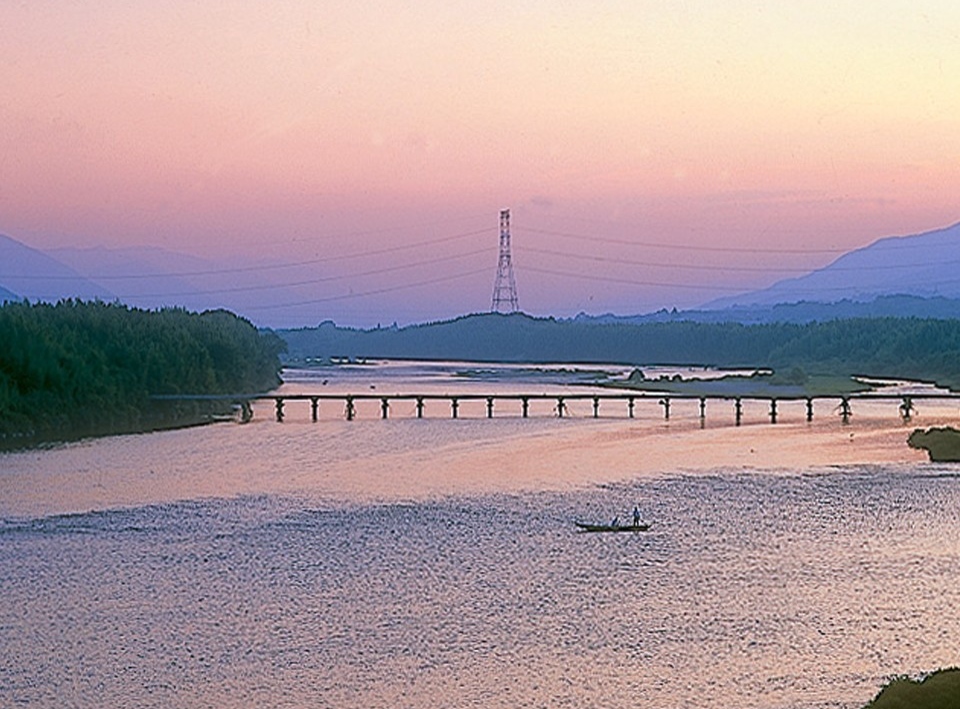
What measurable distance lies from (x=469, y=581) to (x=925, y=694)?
39.0ft

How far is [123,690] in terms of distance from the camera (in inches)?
754

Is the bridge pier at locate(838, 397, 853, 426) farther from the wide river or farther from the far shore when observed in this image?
the wide river

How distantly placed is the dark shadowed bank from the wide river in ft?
7.50

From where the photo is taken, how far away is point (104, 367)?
6656 centimetres

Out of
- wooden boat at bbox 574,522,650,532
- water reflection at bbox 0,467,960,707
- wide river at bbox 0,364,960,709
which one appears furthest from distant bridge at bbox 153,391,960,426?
wooden boat at bbox 574,522,650,532

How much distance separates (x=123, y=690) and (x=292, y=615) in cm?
464

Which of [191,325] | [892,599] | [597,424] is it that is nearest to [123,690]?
[892,599]

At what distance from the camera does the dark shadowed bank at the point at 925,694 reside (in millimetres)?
15102

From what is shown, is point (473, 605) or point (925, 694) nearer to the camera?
point (925, 694)

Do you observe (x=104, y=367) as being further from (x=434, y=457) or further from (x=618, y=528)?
(x=618, y=528)

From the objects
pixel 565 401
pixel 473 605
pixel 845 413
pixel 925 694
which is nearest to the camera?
pixel 925 694

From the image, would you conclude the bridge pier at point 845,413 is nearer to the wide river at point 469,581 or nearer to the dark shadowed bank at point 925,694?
the wide river at point 469,581

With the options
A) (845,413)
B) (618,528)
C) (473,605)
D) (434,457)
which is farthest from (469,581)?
(845,413)

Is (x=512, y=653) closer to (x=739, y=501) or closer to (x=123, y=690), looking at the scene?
(x=123, y=690)
